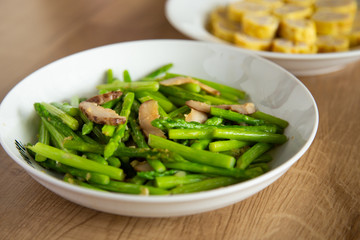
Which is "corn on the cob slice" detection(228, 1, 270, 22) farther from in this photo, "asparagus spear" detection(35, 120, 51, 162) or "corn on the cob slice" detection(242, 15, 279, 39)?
"asparagus spear" detection(35, 120, 51, 162)

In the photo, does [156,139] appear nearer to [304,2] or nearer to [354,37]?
Result: [354,37]

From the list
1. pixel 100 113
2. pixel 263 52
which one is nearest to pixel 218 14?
pixel 263 52

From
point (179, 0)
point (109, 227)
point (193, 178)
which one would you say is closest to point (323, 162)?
point (193, 178)

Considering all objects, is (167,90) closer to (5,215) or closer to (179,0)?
(5,215)

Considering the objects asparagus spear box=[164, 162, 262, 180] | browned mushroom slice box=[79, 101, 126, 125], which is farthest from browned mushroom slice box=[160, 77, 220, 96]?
asparagus spear box=[164, 162, 262, 180]

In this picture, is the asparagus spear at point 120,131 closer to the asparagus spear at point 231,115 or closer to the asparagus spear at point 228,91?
the asparagus spear at point 231,115

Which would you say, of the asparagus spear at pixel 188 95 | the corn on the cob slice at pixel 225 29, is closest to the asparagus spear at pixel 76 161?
the asparagus spear at pixel 188 95
